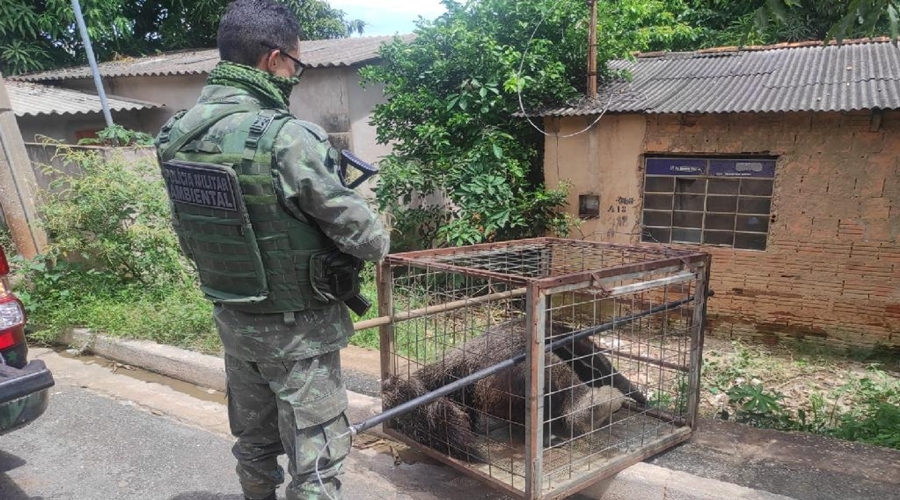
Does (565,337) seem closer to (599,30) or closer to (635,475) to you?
(635,475)

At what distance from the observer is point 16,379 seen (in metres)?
2.40

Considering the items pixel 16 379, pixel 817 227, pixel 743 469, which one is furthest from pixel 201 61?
pixel 743 469

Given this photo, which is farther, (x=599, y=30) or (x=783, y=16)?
(x=599, y=30)

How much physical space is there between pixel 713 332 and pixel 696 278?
4760 millimetres

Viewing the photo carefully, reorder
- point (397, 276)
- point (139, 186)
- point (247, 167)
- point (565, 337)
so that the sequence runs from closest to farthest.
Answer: point (247, 167) → point (565, 337) → point (397, 276) → point (139, 186)

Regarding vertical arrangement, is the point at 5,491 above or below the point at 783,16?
below

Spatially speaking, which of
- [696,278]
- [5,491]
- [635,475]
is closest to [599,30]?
[696,278]

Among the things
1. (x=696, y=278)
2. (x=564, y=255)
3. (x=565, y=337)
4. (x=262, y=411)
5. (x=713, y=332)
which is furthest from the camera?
(x=713, y=332)

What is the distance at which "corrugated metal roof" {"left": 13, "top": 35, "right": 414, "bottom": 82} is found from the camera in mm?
9188

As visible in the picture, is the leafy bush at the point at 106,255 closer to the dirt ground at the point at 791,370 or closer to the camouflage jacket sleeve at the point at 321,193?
the camouflage jacket sleeve at the point at 321,193

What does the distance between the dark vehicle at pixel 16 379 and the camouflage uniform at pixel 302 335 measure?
106 cm

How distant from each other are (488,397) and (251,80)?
5.74 ft

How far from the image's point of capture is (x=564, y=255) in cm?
348

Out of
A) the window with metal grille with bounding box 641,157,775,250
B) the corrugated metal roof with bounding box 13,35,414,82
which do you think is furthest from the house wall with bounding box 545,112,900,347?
the corrugated metal roof with bounding box 13,35,414,82
